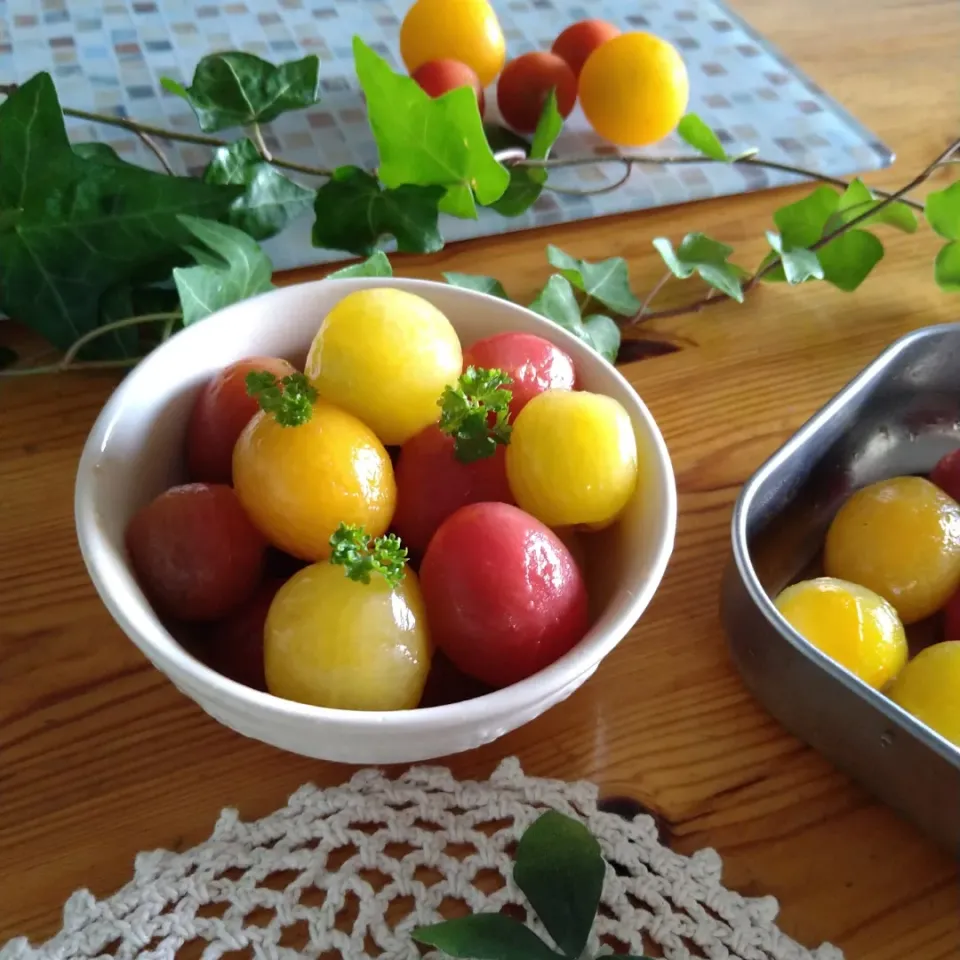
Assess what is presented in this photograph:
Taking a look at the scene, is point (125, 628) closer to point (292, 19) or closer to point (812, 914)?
point (812, 914)

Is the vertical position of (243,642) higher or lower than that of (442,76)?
lower

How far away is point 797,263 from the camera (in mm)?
514

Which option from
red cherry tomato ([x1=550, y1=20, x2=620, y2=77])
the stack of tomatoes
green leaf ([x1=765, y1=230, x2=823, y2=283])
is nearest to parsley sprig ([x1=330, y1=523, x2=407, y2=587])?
the stack of tomatoes

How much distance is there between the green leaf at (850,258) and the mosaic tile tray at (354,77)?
9 cm

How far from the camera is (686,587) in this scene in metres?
0.40

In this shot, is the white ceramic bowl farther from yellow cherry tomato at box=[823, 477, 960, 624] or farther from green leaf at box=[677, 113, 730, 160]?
green leaf at box=[677, 113, 730, 160]

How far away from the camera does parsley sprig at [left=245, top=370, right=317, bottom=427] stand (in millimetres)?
298

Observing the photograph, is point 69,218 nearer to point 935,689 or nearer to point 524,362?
point 524,362

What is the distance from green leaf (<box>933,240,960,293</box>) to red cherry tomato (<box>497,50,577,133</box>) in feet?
0.79

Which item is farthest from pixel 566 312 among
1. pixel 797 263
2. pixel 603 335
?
pixel 797 263

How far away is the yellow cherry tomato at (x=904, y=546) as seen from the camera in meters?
0.38

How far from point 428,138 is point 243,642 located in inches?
10.1

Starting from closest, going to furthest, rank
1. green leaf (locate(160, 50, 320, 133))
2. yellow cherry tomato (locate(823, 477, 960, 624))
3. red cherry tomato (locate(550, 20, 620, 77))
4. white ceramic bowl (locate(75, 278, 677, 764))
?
1. white ceramic bowl (locate(75, 278, 677, 764))
2. yellow cherry tomato (locate(823, 477, 960, 624))
3. green leaf (locate(160, 50, 320, 133))
4. red cherry tomato (locate(550, 20, 620, 77))

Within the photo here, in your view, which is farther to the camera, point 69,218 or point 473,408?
point 69,218
